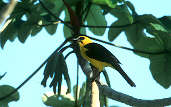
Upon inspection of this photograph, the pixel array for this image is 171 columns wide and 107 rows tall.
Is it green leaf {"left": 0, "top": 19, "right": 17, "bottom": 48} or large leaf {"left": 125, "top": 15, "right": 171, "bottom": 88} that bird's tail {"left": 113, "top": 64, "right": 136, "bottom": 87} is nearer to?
large leaf {"left": 125, "top": 15, "right": 171, "bottom": 88}

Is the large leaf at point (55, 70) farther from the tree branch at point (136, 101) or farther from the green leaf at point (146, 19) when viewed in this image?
the green leaf at point (146, 19)

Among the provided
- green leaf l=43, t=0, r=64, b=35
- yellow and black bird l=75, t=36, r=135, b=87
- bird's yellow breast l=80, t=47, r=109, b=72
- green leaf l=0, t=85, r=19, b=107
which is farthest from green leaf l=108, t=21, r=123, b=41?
green leaf l=0, t=85, r=19, b=107

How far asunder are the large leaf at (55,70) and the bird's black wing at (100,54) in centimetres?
57

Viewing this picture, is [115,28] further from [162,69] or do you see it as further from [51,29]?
[51,29]

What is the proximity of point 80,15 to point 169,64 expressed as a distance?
90 centimetres

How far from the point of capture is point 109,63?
105 inches

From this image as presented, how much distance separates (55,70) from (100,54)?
0.73 meters

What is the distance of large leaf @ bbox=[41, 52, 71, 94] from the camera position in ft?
7.02

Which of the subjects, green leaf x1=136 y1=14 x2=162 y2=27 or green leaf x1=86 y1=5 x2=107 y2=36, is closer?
green leaf x1=136 y1=14 x2=162 y2=27

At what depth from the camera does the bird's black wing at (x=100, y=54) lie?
2671 mm

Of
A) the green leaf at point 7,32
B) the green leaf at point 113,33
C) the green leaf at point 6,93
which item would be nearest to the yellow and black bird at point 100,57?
the green leaf at point 113,33

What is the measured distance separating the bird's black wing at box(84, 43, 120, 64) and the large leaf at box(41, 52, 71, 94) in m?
0.57

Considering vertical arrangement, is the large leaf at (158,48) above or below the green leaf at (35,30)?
below

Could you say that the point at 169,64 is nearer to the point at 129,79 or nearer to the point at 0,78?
the point at 129,79
